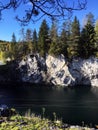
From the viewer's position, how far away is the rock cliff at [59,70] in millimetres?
79375

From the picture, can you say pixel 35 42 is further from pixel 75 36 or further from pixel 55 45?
pixel 75 36

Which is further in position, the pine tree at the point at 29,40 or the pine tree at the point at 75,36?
the pine tree at the point at 29,40

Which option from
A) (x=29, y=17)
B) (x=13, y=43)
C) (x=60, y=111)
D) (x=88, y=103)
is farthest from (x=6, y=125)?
(x=13, y=43)

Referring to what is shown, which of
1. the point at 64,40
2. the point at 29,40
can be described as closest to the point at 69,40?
the point at 64,40

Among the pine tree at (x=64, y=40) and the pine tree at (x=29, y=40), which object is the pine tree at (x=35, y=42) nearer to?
the pine tree at (x=29, y=40)

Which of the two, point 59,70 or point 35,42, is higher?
point 35,42

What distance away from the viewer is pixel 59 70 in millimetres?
82438

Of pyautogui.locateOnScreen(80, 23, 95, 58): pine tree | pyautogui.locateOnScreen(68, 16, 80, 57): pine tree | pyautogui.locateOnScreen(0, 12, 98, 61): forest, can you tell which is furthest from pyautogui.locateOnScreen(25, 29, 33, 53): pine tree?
pyautogui.locateOnScreen(80, 23, 95, 58): pine tree

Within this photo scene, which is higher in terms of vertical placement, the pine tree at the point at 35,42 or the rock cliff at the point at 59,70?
the pine tree at the point at 35,42

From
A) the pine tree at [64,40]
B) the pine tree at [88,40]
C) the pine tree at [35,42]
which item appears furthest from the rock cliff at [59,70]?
the pine tree at [88,40]

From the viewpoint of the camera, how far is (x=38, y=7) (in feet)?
16.4

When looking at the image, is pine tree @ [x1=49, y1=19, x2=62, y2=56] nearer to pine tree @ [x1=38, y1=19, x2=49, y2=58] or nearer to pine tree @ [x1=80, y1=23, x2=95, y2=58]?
pine tree @ [x1=38, y1=19, x2=49, y2=58]

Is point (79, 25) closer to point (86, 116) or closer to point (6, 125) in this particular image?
point (86, 116)

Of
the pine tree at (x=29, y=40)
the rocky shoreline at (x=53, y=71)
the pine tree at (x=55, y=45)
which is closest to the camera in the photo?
the pine tree at (x=55, y=45)
